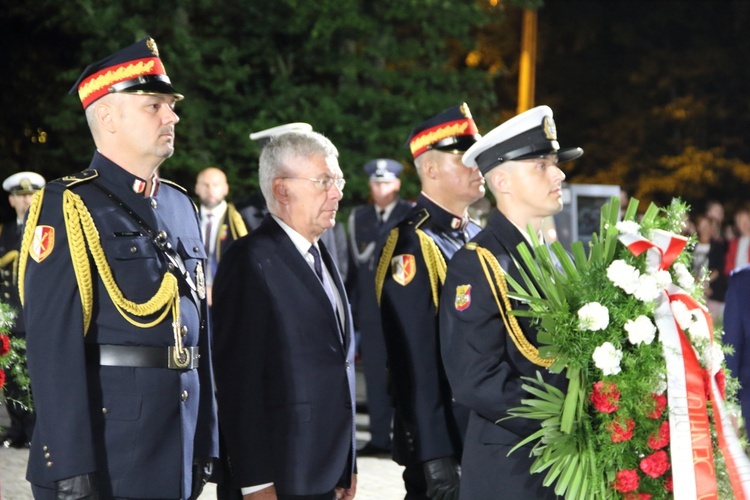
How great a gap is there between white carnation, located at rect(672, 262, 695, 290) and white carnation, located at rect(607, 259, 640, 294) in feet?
0.88

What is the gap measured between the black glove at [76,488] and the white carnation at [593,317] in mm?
1624

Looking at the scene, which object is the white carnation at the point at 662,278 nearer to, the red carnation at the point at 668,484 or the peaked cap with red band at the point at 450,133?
the red carnation at the point at 668,484

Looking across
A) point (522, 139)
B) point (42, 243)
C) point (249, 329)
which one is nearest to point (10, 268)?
point (249, 329)

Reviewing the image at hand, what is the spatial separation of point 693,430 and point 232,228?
7.25m

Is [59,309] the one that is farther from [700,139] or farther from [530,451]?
[700,139]

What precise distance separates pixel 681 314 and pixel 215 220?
299 inches

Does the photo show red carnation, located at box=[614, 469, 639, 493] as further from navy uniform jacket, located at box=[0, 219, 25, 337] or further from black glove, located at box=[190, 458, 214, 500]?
navy uniform jacket, located at box=[0, 219, 25, 337]

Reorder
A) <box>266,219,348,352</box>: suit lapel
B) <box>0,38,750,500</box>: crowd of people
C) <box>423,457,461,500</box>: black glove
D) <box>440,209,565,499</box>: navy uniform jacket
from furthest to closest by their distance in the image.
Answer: <box>423,457,461,500</box>: black glove → <box>266,219,348,352</box>: suit lapel → <box>440,209,565,499</box>: navy uniform jacket → <box>0,38,750,500</box>: crowd of people

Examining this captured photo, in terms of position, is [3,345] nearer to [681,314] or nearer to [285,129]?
[681,314]

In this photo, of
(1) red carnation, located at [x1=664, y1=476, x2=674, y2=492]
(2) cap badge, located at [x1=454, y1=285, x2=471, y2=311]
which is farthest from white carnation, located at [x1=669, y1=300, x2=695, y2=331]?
(2) cap badge, located at [x1=454, y1=285, x2=471, y2=311]

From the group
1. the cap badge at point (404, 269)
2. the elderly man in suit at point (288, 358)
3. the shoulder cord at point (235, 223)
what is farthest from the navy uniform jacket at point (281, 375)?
the shoulder cord at point (235, 223)

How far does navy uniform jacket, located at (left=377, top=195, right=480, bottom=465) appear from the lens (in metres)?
5.19

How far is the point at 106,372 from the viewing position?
12.8ft

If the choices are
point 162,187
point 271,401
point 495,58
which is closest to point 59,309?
point 162,187
